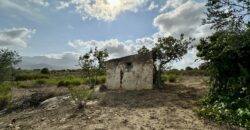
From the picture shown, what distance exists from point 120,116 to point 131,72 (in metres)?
9.80

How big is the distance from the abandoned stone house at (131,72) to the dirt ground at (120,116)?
13.2ft

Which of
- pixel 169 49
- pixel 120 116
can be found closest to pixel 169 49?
pixel 169 49

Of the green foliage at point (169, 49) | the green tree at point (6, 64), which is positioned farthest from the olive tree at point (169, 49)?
the green tree at point (6, 64)

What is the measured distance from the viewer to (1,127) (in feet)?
41.6

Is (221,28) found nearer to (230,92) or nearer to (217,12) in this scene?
(217,12)

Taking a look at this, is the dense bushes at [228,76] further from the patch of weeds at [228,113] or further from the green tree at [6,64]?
the green tree at [6,64]

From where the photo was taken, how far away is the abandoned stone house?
21.5m

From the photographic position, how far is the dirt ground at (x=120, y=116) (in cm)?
1078

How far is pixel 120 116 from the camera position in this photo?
1234 centimetres

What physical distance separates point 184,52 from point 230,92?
919 cm

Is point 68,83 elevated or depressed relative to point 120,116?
elevated

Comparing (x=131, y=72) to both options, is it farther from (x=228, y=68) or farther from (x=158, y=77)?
(x=228, y=68)

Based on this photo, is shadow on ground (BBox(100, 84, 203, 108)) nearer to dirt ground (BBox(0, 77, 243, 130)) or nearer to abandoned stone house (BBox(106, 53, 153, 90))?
dirt ground (BBox(0, 77, 243, 130))

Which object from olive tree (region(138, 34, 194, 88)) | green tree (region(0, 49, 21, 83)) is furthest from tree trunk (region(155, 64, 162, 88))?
green tree (region(0, 49, 21, 83))
